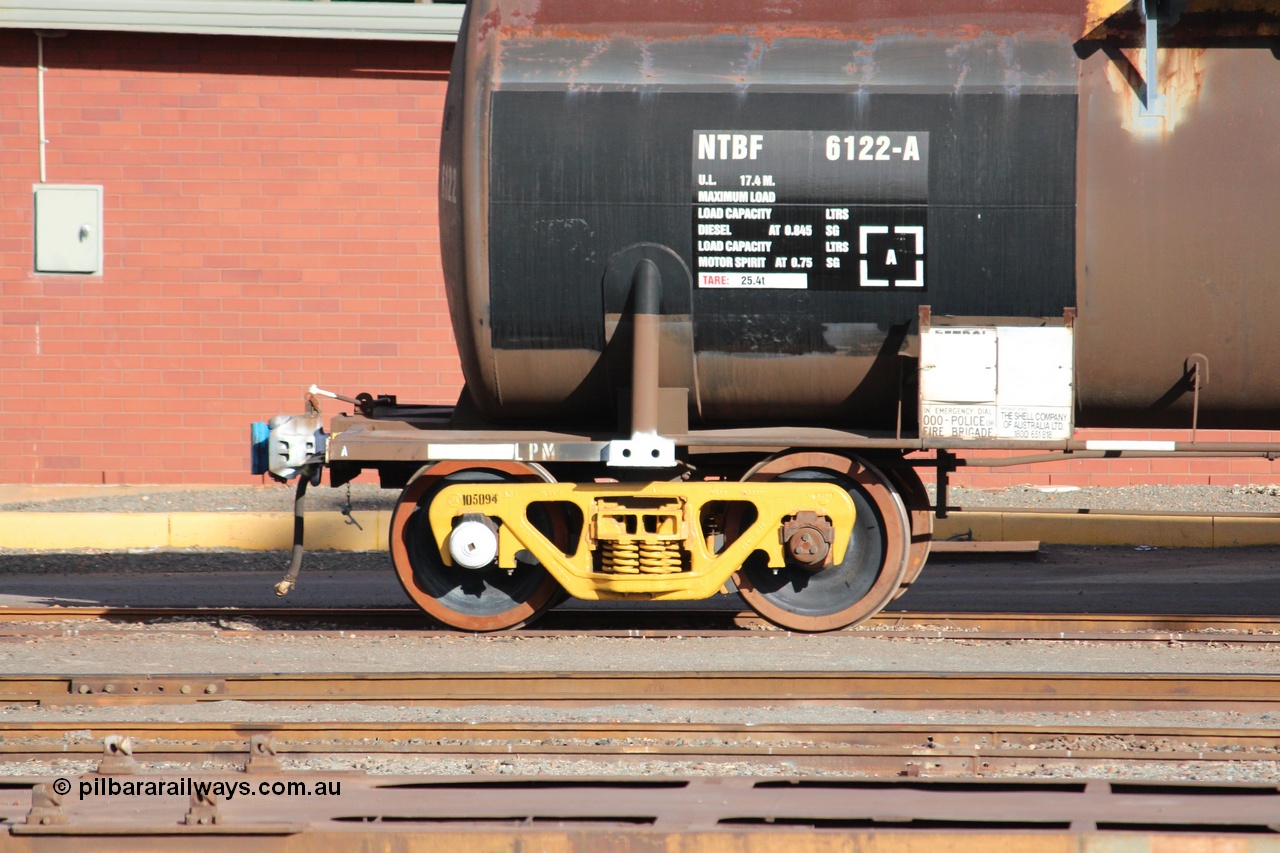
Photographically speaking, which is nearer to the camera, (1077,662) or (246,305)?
(1077,662)

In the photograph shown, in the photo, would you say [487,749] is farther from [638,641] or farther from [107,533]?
[107,533]

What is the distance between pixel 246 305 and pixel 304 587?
17.7 ft

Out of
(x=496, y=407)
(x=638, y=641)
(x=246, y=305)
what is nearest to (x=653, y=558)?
(x=638, y=641)

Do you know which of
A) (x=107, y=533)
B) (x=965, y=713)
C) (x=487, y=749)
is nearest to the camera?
(x=487, y=749)

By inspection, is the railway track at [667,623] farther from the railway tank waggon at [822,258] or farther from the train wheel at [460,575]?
the railway tank waggon at [822,258]

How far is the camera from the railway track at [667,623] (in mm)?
7738

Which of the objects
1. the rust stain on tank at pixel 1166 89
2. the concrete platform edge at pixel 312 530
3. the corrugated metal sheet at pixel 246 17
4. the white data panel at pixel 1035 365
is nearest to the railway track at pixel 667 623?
the white data panel at pixel 1035 365

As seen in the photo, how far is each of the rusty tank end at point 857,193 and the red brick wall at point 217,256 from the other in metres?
7.23

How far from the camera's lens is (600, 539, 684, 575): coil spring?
24.5ft

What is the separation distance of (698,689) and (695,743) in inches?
27.4

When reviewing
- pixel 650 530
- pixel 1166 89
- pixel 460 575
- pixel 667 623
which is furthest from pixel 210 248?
pixel 1166 89

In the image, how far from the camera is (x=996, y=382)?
24.0ft

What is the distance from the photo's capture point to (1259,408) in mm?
7391

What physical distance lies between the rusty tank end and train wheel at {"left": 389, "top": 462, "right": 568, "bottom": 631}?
2.01ft
